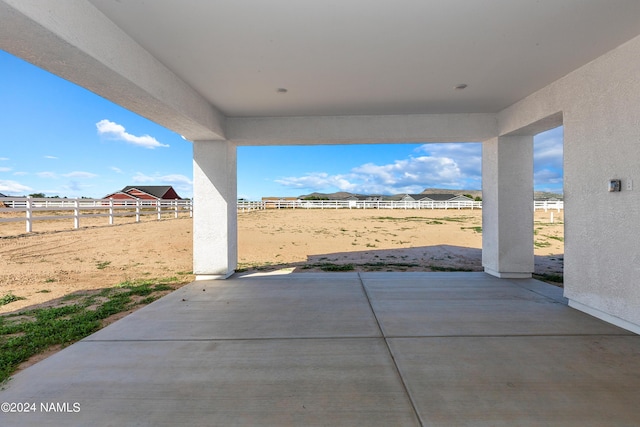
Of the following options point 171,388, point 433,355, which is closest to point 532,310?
point 433,355

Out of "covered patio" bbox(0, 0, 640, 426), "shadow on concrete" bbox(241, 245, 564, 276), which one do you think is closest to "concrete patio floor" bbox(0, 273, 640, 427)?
"covered patio" bbox(0, 0, 640, 426)

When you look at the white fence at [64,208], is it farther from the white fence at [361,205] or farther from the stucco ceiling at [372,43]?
the white fence at [361,205]

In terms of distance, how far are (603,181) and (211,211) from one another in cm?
573

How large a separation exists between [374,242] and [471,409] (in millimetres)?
8639

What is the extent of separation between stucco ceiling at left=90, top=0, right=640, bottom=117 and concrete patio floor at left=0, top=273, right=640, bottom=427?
9.97ft

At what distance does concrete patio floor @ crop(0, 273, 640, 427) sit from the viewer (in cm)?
199

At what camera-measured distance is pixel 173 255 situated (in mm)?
8312

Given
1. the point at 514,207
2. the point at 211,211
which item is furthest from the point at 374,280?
the point at 211,211

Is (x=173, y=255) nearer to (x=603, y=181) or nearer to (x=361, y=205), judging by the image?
(x=603, y=181)

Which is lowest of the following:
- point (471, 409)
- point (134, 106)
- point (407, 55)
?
point (471, 409)

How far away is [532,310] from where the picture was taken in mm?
3883

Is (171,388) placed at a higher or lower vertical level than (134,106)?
lower

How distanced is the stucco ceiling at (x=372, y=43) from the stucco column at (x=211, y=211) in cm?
126

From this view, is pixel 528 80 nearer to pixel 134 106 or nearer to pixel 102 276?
pixel 134 106
